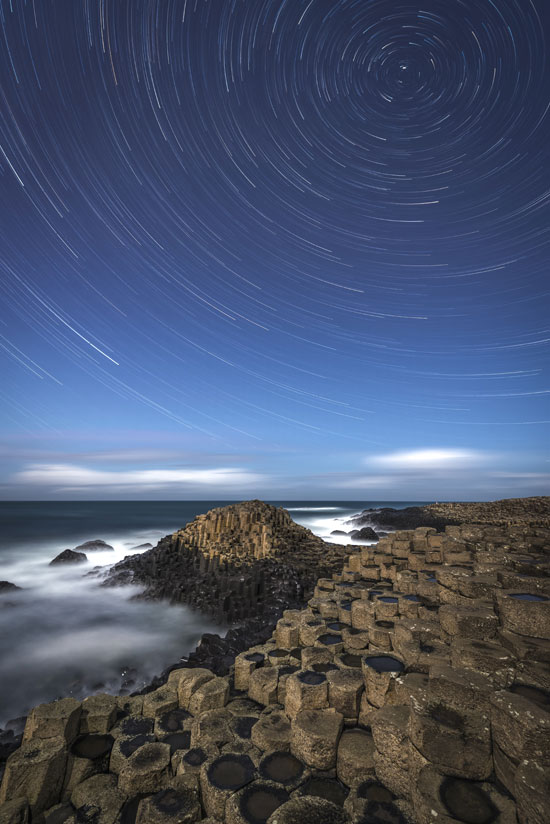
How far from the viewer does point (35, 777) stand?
4.52 meters

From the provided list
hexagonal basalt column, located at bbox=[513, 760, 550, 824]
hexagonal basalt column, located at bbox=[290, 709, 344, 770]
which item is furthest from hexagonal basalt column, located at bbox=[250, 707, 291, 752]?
hexagonal basalt column, located at bbox=[513, 760, 550, 824]

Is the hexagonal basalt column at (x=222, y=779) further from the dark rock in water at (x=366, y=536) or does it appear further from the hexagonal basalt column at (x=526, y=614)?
the dark rock in water at (x=366, y=536)

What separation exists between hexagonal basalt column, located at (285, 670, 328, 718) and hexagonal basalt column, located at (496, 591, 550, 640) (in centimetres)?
271

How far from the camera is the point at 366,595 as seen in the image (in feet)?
27.8

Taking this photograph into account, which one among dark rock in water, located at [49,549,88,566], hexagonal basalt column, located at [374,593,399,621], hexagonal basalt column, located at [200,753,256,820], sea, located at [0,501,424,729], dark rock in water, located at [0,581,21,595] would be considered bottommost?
sea, located at [0,501,424,729]

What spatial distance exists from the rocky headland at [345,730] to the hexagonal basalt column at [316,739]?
0.7 inches

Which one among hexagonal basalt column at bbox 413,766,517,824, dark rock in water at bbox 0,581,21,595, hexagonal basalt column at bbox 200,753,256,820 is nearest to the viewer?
hexagonal basalt column at bbox 413,766,517,824

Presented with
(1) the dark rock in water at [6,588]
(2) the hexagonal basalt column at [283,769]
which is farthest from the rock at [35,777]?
(1) the dark rock in water at [6,588]

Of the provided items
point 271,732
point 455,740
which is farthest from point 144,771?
point 455,740

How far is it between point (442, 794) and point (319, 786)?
61.4 inches

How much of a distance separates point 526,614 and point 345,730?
9.41ft

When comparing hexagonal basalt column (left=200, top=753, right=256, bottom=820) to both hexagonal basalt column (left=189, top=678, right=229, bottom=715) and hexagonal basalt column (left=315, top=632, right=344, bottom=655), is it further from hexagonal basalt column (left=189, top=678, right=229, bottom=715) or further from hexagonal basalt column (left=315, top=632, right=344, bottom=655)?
hexagonal basalt column (left=315, top=632, right=344, bottom=655)

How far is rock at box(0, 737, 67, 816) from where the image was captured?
4.49 m

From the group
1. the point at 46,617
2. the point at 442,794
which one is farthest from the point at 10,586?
the point at 442,794
